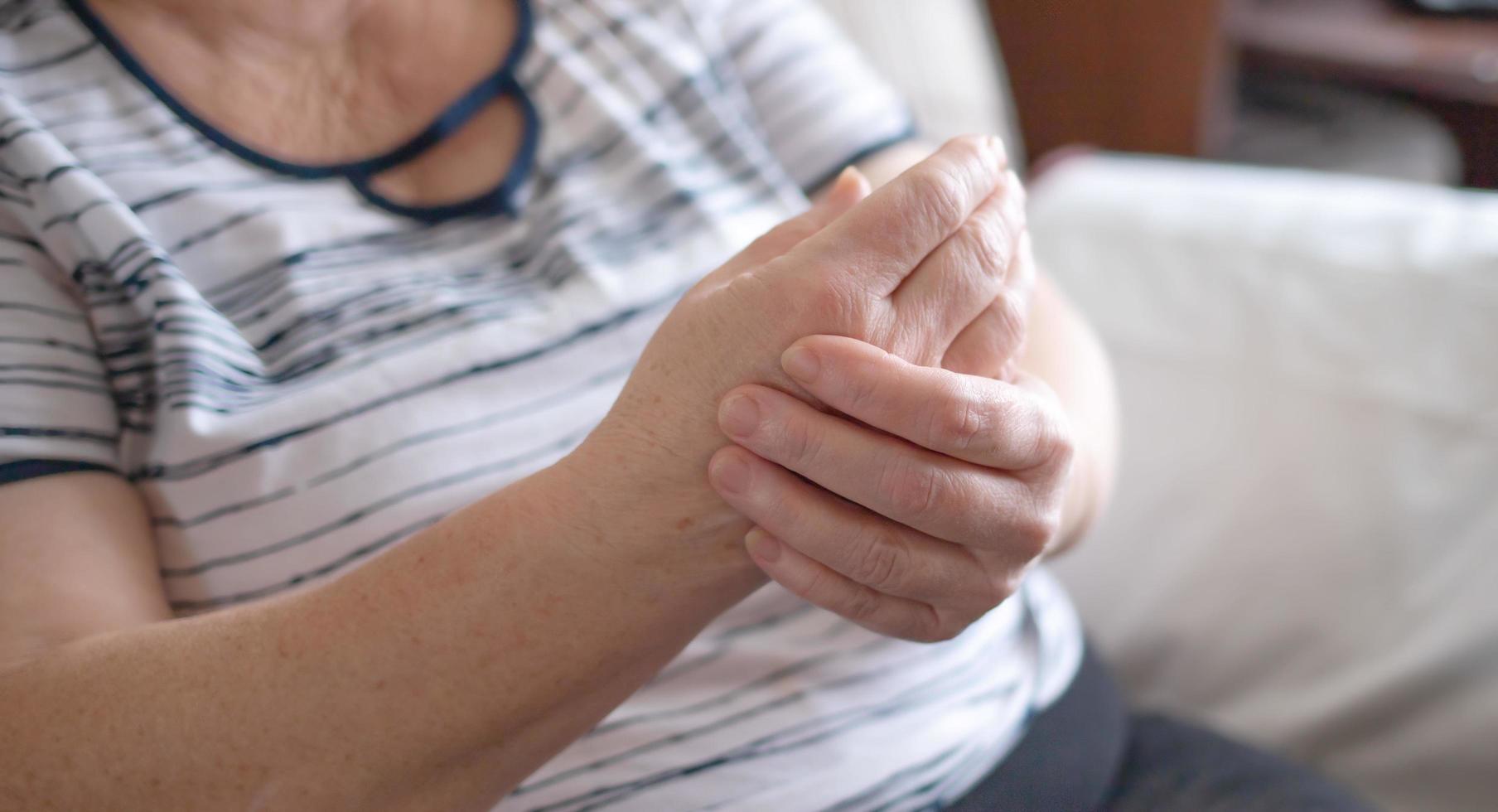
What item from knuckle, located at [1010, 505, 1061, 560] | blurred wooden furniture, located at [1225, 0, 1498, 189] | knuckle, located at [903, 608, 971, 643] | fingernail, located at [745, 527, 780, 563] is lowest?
blurred wooden furniture, located at [1225, 0, 1498, 189]

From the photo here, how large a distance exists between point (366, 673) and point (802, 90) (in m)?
0.50

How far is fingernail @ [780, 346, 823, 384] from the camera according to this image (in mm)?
433

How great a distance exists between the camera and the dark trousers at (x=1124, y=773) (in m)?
0.66

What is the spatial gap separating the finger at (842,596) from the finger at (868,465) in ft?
0.14

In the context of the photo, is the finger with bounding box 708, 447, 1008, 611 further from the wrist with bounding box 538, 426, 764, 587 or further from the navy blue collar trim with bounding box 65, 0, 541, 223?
the navy blue collar trim with bounding box 65, 0, 541, 223

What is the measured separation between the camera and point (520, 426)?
578mm

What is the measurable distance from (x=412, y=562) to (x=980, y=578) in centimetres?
27

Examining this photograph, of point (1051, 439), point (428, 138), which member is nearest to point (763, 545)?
point (1051, 439)

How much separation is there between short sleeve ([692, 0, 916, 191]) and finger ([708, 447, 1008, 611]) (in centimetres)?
35

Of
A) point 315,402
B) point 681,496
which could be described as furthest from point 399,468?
point 681,496

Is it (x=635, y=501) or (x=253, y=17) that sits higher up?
Result: (x=253, y=17)

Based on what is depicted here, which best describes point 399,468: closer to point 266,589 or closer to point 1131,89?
point 266,589

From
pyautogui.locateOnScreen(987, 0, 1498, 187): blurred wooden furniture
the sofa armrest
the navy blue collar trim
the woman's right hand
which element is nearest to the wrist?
the woman's right hand

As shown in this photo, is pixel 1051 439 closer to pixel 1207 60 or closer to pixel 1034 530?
pixel 1034 530
